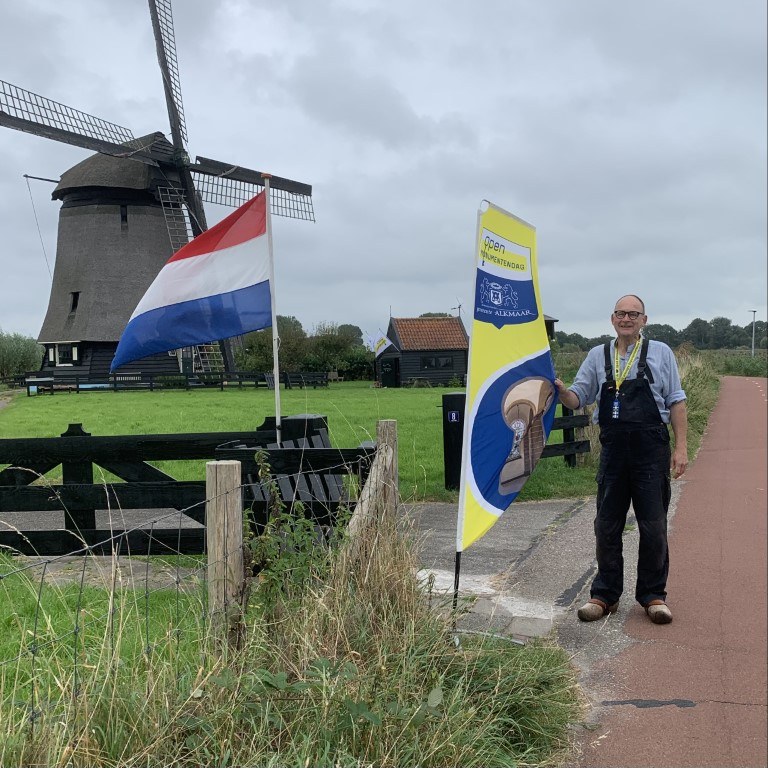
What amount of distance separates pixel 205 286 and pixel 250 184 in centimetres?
3030

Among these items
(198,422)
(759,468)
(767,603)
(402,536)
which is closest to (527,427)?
(402,536)

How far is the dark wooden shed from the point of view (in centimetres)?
5344

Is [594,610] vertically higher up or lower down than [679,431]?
lower down

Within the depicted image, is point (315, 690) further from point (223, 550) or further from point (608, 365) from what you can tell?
point (608, 365)

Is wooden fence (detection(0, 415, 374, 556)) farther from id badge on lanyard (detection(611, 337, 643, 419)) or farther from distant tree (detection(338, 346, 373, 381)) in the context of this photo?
distant tree (detection(338, 346, 373, 381))

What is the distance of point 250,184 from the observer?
116ft

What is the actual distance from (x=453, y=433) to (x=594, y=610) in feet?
14.4

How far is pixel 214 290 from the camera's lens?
6395 millimetres

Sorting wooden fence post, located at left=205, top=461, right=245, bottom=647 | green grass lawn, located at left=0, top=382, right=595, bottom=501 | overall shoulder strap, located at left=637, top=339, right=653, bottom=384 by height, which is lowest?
green grass lawn, located at left=0, top=382, right=595, bottom=501

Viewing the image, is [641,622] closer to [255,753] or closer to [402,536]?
[402,536]

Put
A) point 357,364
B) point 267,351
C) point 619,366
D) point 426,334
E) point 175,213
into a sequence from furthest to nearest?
point 357,364, point 426,334, point 267,351, point 175,213, point 619,366

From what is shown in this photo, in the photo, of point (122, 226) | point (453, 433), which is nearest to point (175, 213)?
point (122, 226)

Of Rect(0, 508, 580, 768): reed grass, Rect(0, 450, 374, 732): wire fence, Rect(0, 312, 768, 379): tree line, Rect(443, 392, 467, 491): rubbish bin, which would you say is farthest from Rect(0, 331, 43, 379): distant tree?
Rect(0, 508, 580, 768): reed grass

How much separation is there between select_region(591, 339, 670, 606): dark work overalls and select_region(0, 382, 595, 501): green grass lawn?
152cm
